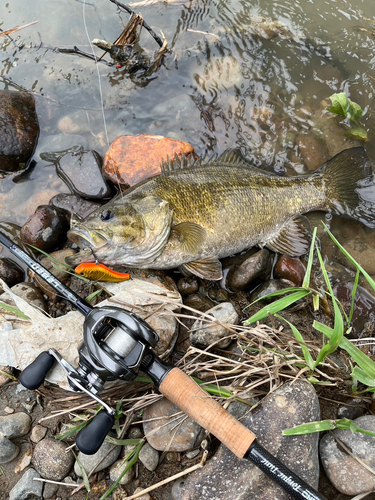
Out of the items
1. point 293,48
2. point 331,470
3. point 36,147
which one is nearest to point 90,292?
point 36,147

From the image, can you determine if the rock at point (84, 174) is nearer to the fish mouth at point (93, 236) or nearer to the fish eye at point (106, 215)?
the fish eye at point (106, 215)

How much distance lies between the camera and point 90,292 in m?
3.80

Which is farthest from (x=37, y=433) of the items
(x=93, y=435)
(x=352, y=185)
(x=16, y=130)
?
(x=352, y=185)

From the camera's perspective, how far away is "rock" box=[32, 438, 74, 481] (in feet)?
9.91

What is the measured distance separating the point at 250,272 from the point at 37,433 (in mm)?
2576

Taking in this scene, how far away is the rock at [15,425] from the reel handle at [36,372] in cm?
Answer: 88

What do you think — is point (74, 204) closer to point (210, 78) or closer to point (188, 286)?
point (188, 286)

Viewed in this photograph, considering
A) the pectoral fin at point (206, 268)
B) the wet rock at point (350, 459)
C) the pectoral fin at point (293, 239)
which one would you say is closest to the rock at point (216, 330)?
the pectoral fin at point (206, 268)

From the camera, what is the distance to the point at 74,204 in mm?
4312

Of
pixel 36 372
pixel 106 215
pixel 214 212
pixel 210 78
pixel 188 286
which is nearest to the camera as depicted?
pixel 36 372

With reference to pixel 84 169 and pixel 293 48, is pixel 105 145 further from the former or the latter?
pixel 293 48

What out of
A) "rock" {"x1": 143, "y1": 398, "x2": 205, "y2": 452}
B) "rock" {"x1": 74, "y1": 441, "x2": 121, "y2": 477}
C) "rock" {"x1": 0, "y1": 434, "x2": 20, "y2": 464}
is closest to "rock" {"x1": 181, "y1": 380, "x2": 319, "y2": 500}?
"rock" {"x1": 143, "y1": 398, "x2": 205, "y2": 452}

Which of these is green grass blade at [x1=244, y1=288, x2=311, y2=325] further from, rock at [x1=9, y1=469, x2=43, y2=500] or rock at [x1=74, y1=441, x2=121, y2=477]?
rock at [x1=9, y1=469, x2=43, y2=500]

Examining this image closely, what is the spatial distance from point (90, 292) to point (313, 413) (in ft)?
7.96
